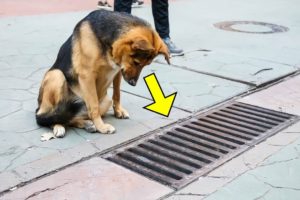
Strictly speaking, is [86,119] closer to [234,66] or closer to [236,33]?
[234,66]

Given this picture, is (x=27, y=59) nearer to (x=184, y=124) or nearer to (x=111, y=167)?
(x=184, y=124)

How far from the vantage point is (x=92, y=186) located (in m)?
3.24

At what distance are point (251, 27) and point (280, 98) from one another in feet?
11.4

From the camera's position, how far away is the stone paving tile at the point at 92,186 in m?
3.12

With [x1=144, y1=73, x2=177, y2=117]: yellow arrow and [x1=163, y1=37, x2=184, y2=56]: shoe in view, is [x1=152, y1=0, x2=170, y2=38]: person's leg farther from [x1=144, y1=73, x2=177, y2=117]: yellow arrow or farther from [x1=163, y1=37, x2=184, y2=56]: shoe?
[x1=144, y1=73, x2=177, y2=117]: yellow arrow

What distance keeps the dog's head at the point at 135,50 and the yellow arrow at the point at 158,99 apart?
1.01m

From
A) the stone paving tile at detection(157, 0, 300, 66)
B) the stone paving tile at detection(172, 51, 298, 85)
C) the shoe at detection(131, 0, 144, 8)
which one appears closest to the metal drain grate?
the stone paving tile at detection(172, 51, 298, 85)

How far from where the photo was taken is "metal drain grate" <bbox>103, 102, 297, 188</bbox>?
140 inches

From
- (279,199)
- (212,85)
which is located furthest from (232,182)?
(212,85)

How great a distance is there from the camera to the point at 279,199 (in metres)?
3.12

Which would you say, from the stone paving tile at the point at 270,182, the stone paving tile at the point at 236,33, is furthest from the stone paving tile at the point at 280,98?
the stone paving tile at the point at 270,182

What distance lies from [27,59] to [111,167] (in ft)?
9.57

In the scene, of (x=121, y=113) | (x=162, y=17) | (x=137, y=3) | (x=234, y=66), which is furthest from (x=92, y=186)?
(x=137, y=3)

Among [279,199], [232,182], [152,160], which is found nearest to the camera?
[279,199]
